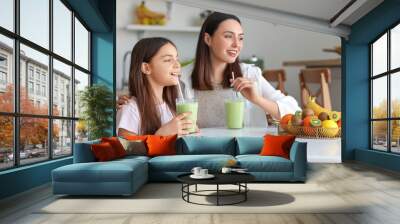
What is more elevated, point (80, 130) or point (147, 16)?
point (147, 16)

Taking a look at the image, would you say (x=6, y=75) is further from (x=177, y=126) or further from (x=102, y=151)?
(x=177, y=126)

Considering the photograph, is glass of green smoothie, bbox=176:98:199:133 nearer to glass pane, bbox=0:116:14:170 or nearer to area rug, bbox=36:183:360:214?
area rug, bbox=36:183:360:214

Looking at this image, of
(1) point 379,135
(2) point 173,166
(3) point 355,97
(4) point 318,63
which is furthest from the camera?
(4) point 318,63

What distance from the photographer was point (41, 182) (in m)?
4.81

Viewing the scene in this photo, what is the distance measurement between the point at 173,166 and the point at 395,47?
12.7 ft

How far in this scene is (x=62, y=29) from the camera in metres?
5.75

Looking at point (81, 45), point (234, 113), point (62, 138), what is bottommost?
point (62, 138)

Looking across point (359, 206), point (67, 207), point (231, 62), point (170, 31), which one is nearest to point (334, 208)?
point (359, 206)

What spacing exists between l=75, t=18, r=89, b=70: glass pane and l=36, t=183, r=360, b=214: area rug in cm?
287

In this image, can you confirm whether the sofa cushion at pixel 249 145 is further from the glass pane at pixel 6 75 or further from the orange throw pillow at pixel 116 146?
the glass pane at pixel 6 75

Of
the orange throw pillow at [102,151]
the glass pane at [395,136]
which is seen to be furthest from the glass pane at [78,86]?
the glass pane at [395,136]

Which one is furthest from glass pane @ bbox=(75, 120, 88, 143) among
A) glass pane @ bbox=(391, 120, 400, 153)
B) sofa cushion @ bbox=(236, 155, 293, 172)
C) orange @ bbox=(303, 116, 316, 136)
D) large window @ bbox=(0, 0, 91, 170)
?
glass pane @ bbox=(391, 120, 400, 153)

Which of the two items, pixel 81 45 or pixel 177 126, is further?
pixel 81 45

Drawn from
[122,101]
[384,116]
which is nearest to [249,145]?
[122,101]
